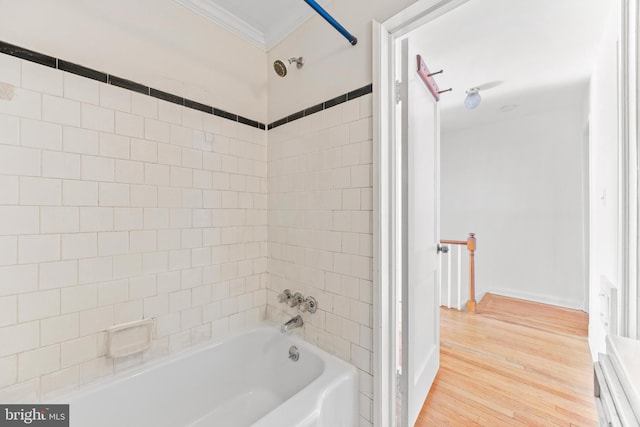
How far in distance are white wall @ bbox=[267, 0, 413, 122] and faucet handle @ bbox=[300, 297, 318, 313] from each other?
1.14 meters

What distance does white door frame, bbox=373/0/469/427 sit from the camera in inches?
46.9

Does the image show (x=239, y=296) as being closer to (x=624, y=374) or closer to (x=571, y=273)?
(x=624, y=374)

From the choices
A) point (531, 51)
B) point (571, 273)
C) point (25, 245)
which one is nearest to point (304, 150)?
point (25, 245)

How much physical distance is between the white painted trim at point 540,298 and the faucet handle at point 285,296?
334 centimetres

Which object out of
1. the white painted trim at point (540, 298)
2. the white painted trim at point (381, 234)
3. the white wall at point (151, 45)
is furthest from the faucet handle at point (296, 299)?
the white painted trim at point (540, 298)

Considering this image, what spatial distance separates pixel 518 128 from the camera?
11.6ft

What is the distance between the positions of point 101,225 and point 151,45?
3.06 feet

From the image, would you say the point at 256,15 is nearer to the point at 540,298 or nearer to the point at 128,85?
the point at 128,85

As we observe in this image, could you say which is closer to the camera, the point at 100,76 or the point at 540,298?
the point at 100,76

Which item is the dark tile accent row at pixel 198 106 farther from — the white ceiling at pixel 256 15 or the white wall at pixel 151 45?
the white ceiling at pixel 256 15

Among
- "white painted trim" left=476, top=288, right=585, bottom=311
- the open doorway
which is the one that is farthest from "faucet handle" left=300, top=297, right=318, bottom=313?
"white painted trim" left=476, top=288, right=585, bottom=311

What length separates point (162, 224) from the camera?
136cm

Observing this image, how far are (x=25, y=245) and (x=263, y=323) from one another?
125cm

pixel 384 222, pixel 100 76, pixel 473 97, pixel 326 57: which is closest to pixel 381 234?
pixel 384 222
